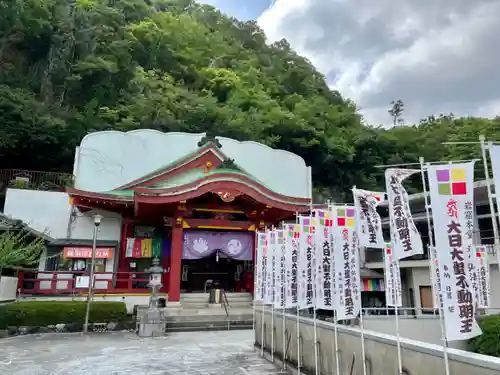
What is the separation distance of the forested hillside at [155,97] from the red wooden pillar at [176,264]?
10.9 meters

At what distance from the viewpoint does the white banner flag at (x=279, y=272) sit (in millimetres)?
8242

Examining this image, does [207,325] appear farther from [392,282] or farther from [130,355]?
[392,282]

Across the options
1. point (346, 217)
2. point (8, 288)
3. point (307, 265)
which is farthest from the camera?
point (8, 288)

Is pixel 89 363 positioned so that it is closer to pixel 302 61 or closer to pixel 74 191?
pixel 74 191

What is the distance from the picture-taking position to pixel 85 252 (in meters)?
16.1

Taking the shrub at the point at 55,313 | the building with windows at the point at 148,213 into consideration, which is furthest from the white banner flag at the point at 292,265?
the shrub at the point at 55,313

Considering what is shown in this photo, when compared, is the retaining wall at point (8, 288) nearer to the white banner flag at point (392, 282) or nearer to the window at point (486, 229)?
the white banner flag at point (392, 282)

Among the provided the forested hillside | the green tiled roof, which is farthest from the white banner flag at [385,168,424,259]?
the forested hillside

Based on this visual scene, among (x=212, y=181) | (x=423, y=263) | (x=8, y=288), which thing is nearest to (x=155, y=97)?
(x=212, y=181)

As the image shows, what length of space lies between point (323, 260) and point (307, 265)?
0.65 m

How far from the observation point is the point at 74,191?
14.9 m

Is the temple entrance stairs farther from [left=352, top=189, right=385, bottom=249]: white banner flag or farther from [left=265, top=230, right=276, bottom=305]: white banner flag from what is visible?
[left=352, top=189, right=385, bottom=249]: white banner flag

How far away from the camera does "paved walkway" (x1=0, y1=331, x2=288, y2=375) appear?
7594mm

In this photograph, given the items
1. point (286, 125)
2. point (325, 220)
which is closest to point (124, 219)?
point (325, 220)
